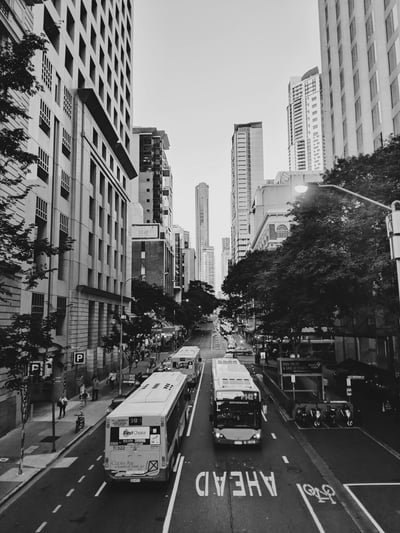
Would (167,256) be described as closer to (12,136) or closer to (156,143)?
(156,143)

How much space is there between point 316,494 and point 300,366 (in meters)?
15.9

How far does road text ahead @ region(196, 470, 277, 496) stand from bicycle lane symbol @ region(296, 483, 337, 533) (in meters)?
1.06

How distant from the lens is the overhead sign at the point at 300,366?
30453 mm

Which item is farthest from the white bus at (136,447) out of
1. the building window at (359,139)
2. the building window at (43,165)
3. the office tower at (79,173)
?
the building window at (359,139)

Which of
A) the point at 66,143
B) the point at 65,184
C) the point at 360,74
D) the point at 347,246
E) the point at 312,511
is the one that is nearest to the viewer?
the point at 312,511

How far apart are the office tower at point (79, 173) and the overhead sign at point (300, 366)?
1584 cm

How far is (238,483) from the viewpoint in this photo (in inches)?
642

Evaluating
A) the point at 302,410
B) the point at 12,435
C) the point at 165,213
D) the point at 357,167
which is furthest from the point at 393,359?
the point at 165,213

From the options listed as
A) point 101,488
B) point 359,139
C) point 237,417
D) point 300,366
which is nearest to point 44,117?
point 237,417

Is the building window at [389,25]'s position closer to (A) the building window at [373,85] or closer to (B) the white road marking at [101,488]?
(A) the building window at [373,85]

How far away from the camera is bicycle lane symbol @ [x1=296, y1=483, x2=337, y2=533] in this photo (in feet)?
46.8

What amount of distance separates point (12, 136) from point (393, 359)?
3525 cm

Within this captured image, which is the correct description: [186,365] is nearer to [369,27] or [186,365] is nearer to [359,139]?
[359,139]

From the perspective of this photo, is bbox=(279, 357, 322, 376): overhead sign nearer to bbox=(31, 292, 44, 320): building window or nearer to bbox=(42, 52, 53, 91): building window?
bbox=(31, 292, 44, 320): building window
